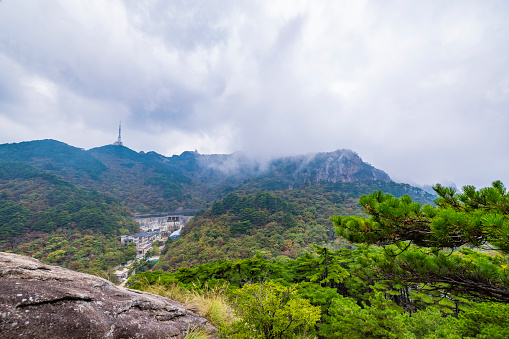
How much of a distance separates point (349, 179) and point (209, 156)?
108031mm

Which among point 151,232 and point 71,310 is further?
point 151,232

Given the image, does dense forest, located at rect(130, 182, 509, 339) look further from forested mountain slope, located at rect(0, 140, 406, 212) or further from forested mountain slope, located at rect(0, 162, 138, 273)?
forested mountain slope, located at rect(0, 140, 406, 212)

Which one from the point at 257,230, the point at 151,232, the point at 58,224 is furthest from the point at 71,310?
the point at 151,232

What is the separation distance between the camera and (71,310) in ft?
6.44

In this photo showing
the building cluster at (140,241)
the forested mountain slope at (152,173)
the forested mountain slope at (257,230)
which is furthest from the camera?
the forested mountain slope at (152,173)

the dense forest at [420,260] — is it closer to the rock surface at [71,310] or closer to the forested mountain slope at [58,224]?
the rock surface at [71,310]

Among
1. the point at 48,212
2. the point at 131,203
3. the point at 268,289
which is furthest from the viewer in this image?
the point at 131,203

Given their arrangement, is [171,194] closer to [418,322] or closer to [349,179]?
[349,179]

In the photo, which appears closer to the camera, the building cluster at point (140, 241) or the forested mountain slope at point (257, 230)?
the forested mountain slope at point (257, 230)

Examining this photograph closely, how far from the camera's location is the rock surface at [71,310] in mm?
1671

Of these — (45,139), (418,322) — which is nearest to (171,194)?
(45,139)

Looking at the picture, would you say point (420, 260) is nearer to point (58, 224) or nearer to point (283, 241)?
point (283, 241)

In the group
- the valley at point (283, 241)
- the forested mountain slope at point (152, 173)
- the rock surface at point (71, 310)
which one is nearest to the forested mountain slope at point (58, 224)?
the valley at point (283, 241)

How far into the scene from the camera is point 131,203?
69812mm
